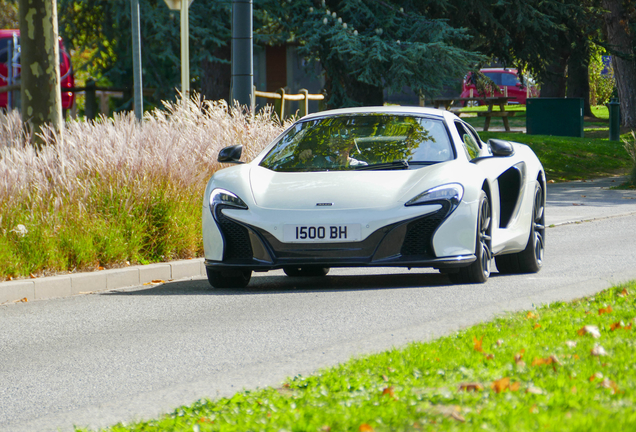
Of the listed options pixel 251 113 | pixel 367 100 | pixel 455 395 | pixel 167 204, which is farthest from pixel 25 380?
pixel 367 100

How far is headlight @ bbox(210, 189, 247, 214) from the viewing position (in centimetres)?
813

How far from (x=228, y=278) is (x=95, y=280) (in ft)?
4.03

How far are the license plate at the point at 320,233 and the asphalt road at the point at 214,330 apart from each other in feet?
1.58

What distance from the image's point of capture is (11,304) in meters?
8.30

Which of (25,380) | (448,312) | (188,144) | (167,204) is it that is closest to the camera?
(25,380)

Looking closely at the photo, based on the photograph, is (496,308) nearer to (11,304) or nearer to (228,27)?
(11,304)

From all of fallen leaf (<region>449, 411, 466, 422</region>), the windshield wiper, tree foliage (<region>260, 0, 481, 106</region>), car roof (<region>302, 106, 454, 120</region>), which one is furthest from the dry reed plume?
tree foliage (<region>260, 0, 481, 106</region>)

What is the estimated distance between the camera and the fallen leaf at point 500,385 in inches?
169

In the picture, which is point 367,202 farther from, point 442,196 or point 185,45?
point 185,45

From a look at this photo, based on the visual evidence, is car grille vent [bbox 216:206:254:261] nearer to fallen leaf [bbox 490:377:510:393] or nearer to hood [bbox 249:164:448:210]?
hood [bbox 249:164:448:210]

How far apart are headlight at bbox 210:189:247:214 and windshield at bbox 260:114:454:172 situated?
695mm

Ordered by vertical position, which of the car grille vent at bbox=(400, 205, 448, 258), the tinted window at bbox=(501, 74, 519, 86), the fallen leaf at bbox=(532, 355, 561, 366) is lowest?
the fallen leaf at bbox=(532, 355, 561, 366)

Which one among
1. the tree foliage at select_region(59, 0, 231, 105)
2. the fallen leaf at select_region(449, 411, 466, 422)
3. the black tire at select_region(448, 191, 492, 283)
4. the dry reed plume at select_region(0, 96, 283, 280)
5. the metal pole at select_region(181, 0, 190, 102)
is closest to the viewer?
the fallen leaf at select_region(449, 411, 466, 422)

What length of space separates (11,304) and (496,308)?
387 centimetres
